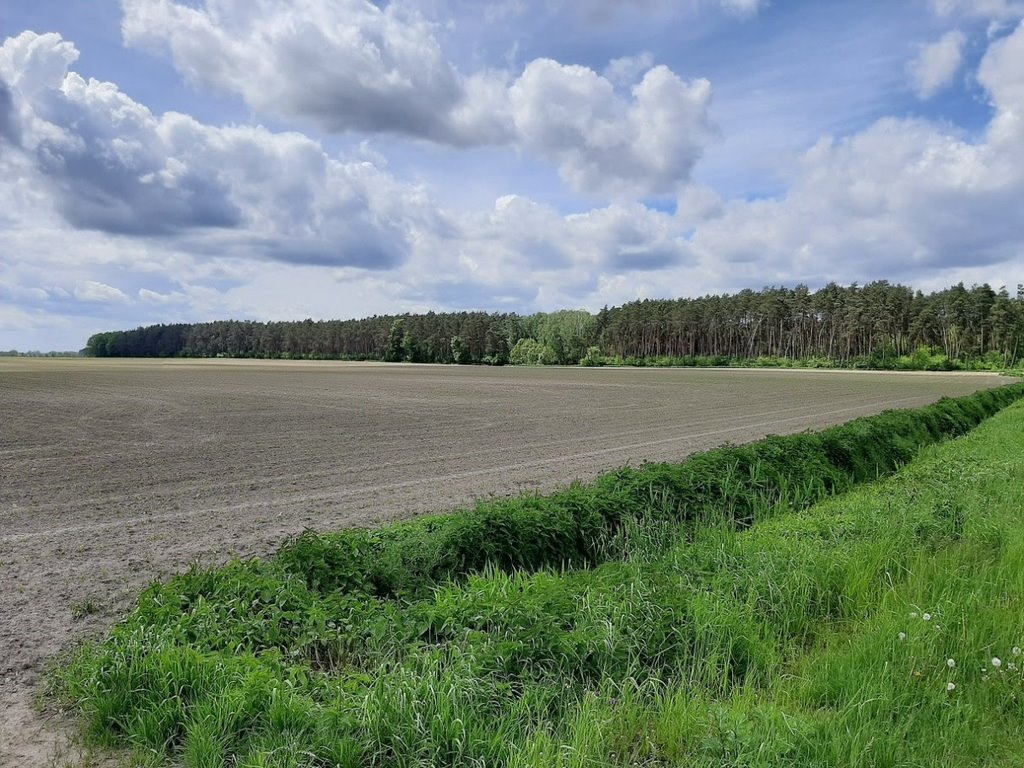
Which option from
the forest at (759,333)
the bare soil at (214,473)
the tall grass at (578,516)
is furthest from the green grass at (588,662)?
the forest at (759,333)

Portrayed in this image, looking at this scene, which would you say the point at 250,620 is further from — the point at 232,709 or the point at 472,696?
the point at 472,696

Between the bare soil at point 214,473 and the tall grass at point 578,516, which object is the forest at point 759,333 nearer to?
the bare soil at point 214,473

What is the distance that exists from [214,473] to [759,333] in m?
155

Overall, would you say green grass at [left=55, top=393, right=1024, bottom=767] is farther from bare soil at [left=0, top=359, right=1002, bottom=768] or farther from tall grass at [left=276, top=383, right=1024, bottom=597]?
bare soil at [left=0, top=359, right=1002, bottom=768]

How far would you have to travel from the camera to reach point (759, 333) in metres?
156

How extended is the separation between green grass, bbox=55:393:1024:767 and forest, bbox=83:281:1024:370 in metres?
137

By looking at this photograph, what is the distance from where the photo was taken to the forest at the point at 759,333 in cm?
12731

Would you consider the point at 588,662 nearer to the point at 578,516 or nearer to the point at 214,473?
the point at 578,516

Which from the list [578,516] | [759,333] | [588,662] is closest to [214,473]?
[578,516]

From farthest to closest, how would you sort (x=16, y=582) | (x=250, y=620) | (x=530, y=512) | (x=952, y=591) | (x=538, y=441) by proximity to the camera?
(x=538, y=441)
(x=530, y=512)
(x=16, y=582)
(x=952, y=591)
(x=250, y=620)

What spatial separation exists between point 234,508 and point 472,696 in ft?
30.3

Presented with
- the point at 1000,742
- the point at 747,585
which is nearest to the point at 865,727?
the point at 1000,742

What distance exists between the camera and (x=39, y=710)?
5.11 m

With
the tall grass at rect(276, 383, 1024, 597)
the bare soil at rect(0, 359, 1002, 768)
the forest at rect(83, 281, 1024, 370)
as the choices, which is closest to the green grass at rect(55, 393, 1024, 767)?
the tall grass at rect(276, 383, 1024, 597)
